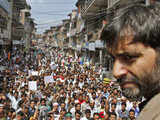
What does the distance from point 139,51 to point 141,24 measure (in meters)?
0.10

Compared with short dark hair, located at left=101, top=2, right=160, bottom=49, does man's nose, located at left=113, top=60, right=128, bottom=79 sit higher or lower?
lower

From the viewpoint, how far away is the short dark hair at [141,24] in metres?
0.90

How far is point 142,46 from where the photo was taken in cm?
91

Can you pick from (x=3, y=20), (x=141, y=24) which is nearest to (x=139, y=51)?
(x=141, y=24)

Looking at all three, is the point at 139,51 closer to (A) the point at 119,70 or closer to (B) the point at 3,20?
(A) the point at 119,70

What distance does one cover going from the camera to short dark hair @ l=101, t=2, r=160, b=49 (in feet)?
2.94

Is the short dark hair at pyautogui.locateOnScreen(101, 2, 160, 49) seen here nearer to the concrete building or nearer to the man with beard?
the man with beard

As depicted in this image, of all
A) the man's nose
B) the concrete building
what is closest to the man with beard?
the man's nose

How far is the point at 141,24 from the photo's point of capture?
90 centimetres

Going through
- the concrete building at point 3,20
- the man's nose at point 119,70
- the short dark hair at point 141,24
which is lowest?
the man's nose at point 119,70

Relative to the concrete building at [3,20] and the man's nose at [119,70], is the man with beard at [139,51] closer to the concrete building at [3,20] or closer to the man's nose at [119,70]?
the man's nose at [119,70]

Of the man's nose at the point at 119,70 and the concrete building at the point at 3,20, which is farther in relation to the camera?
the concrete building at the point at 3,20

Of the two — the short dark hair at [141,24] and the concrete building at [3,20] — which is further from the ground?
the concrete building at [3,20]

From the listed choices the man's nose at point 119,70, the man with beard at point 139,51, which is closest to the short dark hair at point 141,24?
the man with beard at point 139,51
